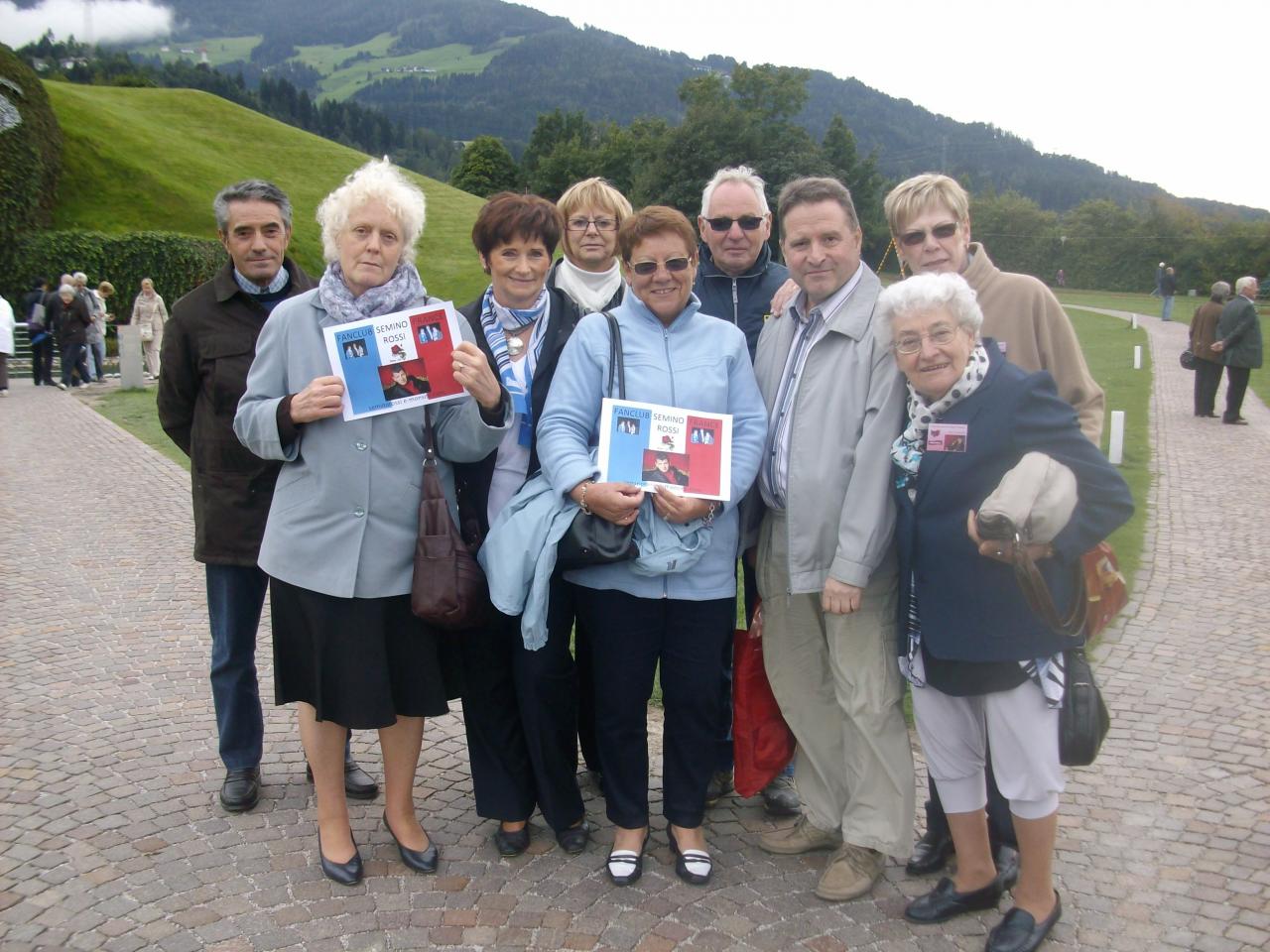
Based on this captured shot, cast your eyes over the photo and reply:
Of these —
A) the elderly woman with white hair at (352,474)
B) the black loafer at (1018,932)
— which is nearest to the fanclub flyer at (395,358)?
the elderly woman with white hair at (352,474)

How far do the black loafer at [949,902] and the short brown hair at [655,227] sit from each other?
2.48 m

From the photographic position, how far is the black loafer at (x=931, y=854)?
3.91m

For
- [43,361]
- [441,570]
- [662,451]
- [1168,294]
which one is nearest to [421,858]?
[441,570]

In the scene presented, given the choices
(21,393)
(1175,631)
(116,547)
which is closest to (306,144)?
(21,393)

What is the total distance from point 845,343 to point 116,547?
7868 mm

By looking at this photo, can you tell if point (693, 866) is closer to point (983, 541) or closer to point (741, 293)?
point (983, 541)

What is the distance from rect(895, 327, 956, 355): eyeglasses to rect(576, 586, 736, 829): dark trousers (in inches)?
45.6

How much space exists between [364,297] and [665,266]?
109cm

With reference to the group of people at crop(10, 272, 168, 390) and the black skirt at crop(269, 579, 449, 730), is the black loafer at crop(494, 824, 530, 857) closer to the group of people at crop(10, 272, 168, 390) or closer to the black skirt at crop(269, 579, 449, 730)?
the black skirt at crop(269, 579, 449, 730)

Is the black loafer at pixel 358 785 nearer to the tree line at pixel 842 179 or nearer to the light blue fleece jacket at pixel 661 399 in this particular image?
the light blue fleece jacket at pixel 661 399

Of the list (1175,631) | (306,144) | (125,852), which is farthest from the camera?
(306,144)

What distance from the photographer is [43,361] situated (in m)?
→ 21.8

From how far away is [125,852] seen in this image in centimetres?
407

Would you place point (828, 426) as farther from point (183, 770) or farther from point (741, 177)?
point (183, 770)
